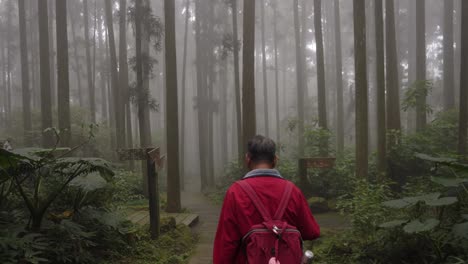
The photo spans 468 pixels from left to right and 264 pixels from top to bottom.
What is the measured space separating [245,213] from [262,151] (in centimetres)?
48

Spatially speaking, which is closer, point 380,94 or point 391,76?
point 380,94

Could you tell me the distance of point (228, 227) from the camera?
7.88ft

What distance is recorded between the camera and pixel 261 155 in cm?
263

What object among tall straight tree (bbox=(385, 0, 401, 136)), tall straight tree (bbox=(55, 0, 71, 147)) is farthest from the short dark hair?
tall straight tree (bbox=(385, 0, 401, 136))

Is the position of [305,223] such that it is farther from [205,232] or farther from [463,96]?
[463,96]

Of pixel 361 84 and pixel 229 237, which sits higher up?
pixel 361 84

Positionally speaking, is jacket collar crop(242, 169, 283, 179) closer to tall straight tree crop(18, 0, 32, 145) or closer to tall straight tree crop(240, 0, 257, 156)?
tall straight tree crop(240, 0, 257, 156)

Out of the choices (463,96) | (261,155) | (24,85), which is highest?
(24,85)

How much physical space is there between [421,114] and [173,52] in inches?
337

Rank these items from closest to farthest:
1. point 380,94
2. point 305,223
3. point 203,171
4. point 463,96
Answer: point 305,223, point 463,96, point 380,94, point 203,171

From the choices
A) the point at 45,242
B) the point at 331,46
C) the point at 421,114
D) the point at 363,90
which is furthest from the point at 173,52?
the point at 331,46

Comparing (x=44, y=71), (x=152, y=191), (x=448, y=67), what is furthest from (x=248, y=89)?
(x=448, y=67)

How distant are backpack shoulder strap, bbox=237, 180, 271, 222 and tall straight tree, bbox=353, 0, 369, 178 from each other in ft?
23.7

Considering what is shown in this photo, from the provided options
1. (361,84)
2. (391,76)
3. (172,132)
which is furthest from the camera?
(391,76)
